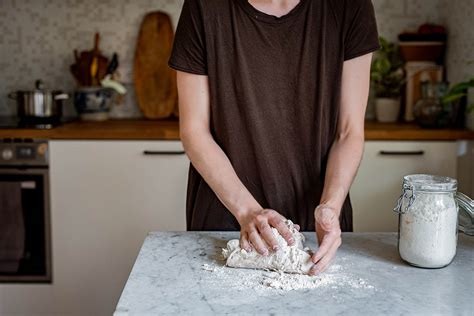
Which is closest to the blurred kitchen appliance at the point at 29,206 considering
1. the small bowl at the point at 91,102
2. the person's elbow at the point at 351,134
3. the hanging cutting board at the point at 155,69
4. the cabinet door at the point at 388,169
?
the small bowl at the point at 91,102

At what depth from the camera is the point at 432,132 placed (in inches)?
107

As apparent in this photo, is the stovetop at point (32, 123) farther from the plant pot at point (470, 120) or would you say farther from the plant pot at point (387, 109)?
the plant pot at point (470, 120)

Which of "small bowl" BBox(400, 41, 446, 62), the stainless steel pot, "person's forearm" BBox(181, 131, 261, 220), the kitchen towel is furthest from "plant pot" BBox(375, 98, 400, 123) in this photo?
"person's forearm" BBox(181, 131, 261, 220)

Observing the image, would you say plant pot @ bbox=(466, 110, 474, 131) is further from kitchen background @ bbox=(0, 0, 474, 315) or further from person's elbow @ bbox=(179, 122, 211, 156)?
person's elbow @ bbox=(179, 122, 211, 156)

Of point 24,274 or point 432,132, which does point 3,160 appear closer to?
point 24,274

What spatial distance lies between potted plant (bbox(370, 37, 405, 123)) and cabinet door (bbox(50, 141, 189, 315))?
0.91m

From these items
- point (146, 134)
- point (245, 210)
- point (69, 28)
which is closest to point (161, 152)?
point (146, 134)

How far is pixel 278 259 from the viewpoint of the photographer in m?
1.20

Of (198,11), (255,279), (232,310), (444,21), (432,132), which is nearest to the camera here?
(232,310)

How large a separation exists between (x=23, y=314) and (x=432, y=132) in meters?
1.77

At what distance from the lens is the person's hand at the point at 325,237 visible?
3.94 feet

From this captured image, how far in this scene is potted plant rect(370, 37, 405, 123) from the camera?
3041 millimetres

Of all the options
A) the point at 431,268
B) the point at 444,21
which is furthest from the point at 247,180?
the point at 444,21

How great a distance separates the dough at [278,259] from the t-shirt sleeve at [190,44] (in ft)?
1.51
